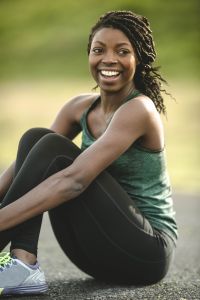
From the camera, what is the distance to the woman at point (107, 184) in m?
2.79

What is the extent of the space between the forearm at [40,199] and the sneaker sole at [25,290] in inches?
9.5

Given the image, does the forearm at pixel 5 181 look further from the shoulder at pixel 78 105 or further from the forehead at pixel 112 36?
the forehead at pixel 112 36

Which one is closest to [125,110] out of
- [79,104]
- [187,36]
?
[79,104]

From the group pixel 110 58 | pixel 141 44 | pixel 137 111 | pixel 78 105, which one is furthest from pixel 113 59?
pixel 78 105

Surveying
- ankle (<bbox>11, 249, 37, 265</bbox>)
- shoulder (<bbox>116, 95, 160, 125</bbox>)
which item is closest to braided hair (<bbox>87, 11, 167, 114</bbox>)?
shoulder (<bbox>116, 95, 160, 125</bbox>)

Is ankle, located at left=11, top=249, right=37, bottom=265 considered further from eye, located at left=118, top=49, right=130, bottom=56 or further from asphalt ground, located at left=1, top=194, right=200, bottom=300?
eye, located at left=118, top=49, right=130, bottom=56

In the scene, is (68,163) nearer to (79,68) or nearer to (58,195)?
(58,195)

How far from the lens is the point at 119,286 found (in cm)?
309

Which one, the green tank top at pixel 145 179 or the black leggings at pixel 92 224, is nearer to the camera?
the black leggings at pixel 92 224

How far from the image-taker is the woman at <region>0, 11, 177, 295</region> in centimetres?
279

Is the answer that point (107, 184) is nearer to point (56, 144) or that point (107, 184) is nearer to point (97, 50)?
point (56, 144)

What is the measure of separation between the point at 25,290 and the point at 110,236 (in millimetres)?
408

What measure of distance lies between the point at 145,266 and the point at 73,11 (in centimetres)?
1986

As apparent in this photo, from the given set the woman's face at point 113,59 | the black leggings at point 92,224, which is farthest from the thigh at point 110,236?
the woman's face at point 113,59
